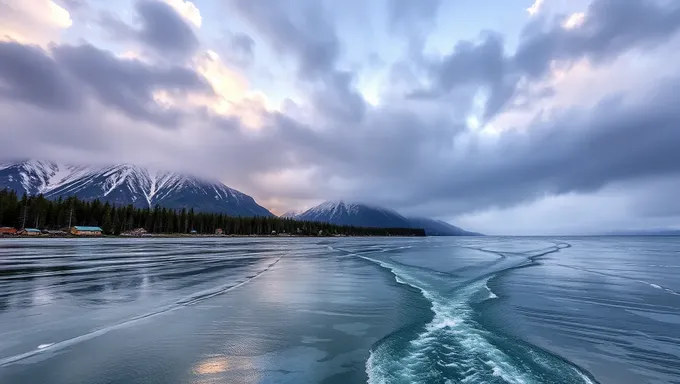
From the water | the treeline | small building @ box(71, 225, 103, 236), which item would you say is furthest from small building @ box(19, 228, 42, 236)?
the water

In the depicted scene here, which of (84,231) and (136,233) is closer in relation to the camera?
(84,231)

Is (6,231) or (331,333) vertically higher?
(331,333)

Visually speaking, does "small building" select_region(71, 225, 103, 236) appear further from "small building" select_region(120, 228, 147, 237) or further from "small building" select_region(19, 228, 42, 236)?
"small building" select_region(120, 228, 147, 237)

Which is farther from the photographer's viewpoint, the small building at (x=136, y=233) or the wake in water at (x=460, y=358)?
the small building at (x=136, y=233)

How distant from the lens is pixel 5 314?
1473 cm

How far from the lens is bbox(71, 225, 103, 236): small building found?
141025 mm

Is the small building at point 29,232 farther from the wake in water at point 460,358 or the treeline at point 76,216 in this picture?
the wake in water at point 460,358

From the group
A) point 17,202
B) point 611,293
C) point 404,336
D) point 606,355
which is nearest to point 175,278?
point 404,336

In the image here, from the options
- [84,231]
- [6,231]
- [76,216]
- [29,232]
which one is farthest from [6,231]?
[76,216]

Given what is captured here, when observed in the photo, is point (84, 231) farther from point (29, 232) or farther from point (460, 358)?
point (460, 358)

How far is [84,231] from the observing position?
142875 millimetres

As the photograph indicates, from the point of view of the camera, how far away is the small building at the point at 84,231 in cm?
14102

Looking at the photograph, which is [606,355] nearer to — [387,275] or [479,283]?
[479,283]

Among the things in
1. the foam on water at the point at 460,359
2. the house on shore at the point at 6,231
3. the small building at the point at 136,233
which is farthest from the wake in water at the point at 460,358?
the small building at the point at 136,233
